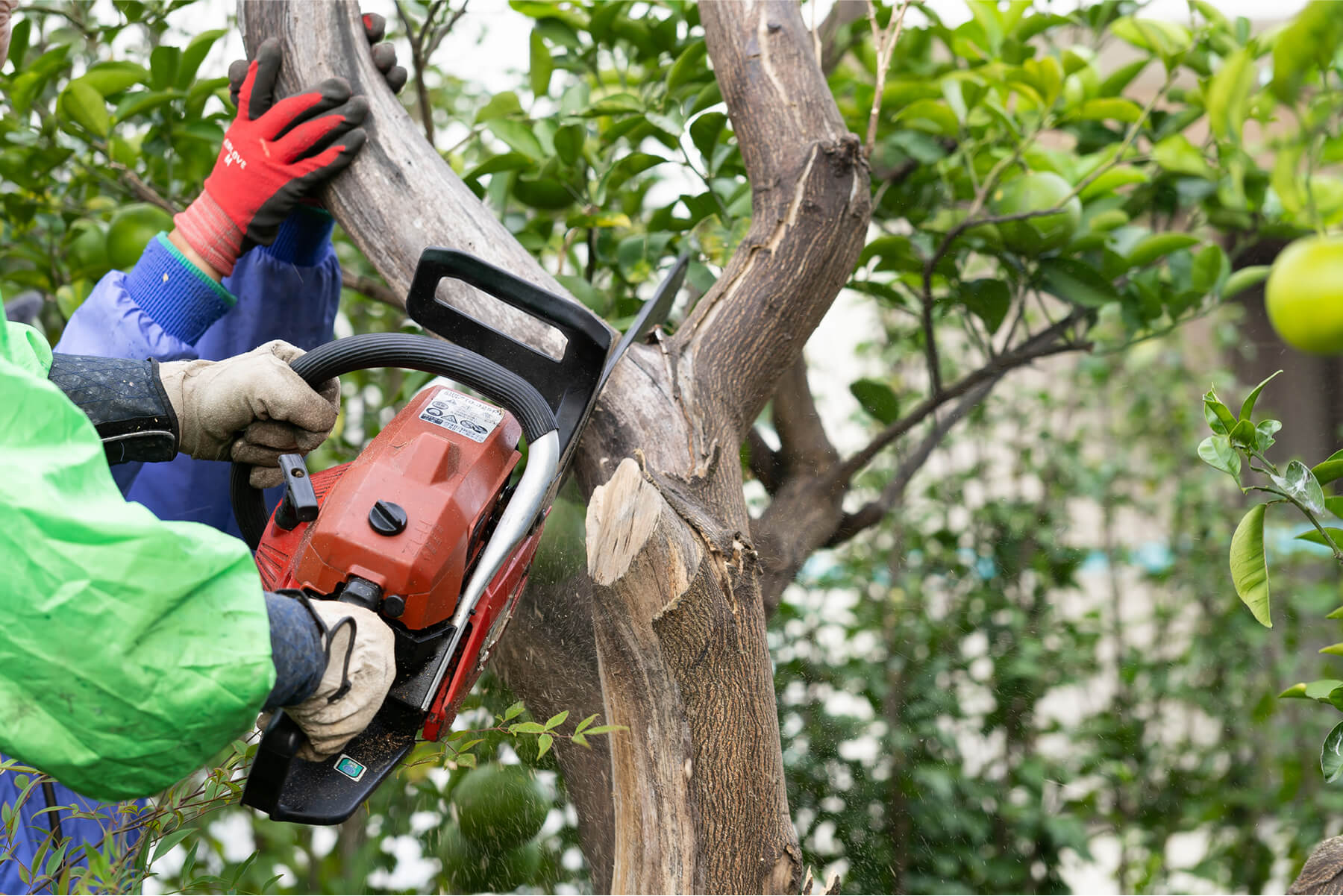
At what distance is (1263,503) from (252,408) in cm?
116

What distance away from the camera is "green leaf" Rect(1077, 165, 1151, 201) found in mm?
1662

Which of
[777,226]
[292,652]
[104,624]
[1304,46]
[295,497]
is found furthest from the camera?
[777,226]

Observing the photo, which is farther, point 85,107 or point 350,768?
point 85,107

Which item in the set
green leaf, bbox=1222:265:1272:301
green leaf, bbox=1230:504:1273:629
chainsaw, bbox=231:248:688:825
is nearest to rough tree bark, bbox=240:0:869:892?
chainsaw, bbox=231:248:688:825

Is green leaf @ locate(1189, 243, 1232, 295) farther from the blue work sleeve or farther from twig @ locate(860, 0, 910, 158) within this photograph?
the blue work sleeve

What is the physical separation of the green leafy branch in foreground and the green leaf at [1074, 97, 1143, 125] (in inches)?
36.4

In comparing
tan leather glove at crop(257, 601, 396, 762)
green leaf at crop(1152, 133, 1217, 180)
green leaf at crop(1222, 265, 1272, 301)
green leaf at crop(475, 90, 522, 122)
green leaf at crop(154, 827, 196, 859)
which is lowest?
green leaf at crop(154, 827, 196, 859)

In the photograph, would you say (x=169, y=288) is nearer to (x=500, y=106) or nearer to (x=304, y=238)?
(x=304, y=238)

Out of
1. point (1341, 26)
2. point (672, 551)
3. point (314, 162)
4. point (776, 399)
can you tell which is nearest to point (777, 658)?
Answer: point (776, 399)

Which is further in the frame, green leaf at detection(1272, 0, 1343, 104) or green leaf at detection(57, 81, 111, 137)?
green leaf at detection(57, 81, 111, 137)

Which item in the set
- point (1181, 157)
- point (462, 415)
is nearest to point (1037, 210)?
point (1181, 157)

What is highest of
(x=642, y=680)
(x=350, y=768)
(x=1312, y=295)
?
(x=1312, y=295)

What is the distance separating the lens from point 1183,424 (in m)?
3.34

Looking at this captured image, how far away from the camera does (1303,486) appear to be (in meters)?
0.95
